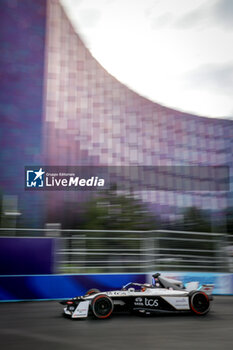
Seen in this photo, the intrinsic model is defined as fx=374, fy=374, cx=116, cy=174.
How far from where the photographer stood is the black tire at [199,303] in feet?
22.3

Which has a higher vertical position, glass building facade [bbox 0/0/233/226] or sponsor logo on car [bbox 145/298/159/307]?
→ glass building facade [bbox 0/0/233/226]

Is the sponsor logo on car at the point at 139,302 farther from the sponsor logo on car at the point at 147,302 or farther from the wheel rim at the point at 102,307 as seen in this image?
the wheel rim at the point at 102,307

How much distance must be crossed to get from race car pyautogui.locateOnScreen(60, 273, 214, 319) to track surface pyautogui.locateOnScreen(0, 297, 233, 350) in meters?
0.15

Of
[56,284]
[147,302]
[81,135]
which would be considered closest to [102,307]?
[147,302]

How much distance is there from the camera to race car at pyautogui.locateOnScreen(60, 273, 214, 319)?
20.9ft

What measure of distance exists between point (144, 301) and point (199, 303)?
105cm

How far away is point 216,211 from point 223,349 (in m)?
42.6

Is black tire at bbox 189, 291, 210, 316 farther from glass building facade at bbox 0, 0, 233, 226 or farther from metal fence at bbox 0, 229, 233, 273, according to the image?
glass building facade at bbox 0, 0, 233, 226

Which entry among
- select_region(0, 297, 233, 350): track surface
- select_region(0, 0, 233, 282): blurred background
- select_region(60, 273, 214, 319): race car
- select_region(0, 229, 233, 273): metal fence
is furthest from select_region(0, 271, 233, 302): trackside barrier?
select_region(0, 0, 233, 282): blurred background

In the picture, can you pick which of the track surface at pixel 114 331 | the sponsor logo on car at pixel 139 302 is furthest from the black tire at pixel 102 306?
the sponsor logo on car at pixel 139 302

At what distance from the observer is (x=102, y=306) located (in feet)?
21.1

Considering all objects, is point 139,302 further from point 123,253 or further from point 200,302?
point 123,253

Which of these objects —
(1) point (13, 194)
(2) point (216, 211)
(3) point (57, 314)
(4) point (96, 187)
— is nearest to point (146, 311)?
(3) point (57, 314)

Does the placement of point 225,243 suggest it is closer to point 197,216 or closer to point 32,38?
point 197,216
